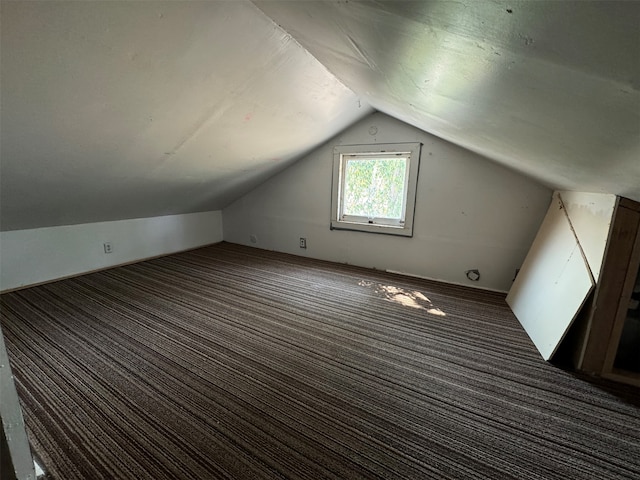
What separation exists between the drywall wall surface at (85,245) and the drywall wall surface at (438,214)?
5.21 ft

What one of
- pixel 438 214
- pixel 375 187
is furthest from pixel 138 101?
pixel 438 214

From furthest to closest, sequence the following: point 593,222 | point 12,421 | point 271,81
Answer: point 271,81, point 593,222, point 12,421

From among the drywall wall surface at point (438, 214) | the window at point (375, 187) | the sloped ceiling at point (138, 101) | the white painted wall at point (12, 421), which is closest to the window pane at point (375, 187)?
the window at point (375, 187)

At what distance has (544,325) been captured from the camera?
1.91m

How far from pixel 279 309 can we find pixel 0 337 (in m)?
1.80

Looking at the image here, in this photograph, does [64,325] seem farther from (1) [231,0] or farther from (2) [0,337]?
(1) [231,0]

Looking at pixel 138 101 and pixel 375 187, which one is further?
pixel 375 187

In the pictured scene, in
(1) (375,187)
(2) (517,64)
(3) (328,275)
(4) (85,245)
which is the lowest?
(3) (328,275)

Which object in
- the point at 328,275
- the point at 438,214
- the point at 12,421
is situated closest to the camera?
the point at 12,421

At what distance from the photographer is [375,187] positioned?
334 cm

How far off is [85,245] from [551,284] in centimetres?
440

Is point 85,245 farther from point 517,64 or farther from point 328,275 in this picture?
point 517,64

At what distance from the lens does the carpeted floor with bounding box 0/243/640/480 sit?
108 cm

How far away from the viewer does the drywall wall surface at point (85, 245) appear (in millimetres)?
2527
